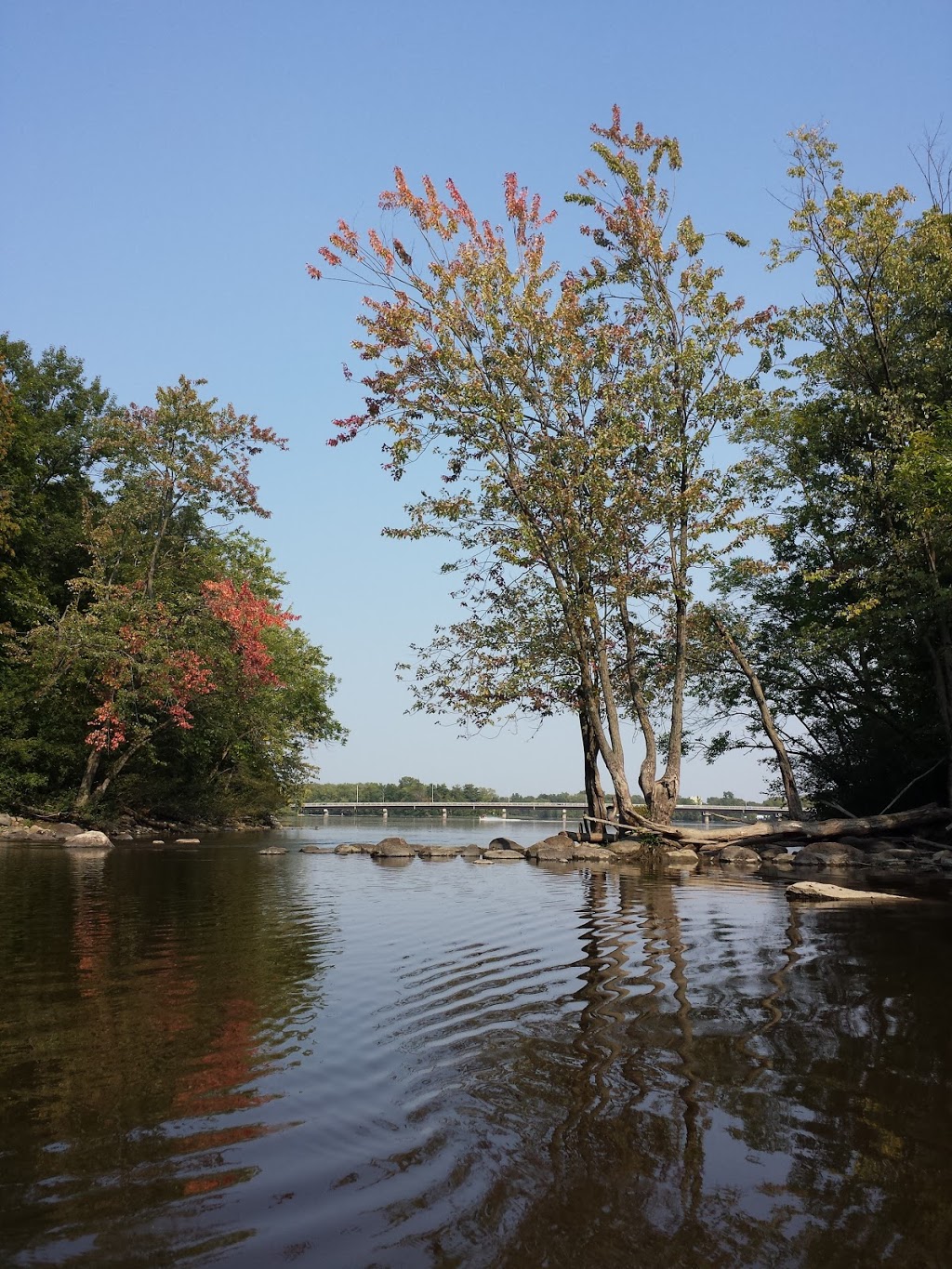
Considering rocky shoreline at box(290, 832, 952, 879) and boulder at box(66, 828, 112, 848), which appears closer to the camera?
rocky shoreline at box(290, 832, 952, 879)

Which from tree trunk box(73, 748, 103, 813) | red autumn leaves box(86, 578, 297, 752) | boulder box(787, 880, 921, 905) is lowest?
boulder box(787, 880, 921, 905)

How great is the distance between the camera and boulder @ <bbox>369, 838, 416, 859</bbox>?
84.8ft

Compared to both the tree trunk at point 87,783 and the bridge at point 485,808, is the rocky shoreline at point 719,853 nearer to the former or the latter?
the tree trunk at point 87,783

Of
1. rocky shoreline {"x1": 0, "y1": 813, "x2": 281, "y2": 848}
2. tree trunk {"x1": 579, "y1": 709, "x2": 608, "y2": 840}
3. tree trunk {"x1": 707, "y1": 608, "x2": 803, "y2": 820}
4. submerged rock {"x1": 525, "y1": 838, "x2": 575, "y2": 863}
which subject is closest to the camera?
submerged rock {"x1": 525, "y1": 838, "x2": 575, "y2": 863}

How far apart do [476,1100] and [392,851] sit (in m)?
22.3

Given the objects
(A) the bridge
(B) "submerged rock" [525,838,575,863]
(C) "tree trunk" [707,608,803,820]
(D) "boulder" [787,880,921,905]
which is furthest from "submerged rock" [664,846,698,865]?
(A) the bridge

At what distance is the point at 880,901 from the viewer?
1291cm

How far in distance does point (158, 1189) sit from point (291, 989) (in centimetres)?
381

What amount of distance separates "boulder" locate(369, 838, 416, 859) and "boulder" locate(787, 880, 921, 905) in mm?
14288

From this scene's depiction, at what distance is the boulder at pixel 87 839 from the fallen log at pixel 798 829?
1679 centimetres

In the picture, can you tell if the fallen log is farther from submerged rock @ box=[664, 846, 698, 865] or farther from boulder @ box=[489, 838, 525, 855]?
boulder @ box=[489, 838, 525, 855]

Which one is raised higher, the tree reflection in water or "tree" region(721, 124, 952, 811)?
"tree" region(721, 124, 952, 811)

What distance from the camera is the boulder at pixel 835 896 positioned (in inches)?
514

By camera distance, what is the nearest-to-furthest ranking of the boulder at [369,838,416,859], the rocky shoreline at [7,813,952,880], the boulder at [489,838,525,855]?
the rocky shoreline at [7,813,952,880]
the boulder at [369,838,416,859]
the boulder at [489,838,525,855]
